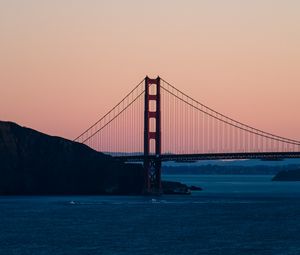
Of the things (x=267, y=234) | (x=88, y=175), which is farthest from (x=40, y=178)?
(x=267, y=234)

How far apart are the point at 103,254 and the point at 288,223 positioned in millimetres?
26717

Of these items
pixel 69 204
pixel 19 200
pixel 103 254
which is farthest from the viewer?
pixel 19 200

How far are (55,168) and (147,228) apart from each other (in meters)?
63.6

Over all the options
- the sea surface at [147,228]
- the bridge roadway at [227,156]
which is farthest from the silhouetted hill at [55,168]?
the sea surface at [147,228]

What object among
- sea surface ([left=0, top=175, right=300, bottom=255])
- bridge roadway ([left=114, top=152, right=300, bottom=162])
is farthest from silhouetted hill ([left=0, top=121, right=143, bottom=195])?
sea surface ([left=0, top=175, right=300, bottom=255])

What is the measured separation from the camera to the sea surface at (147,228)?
66688mm

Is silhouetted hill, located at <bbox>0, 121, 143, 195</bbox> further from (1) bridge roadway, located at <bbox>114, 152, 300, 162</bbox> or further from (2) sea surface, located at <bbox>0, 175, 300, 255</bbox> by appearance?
(2) sea surface, located at <bbox>0, 175, 300, 255</bbox>

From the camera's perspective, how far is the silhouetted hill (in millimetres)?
141375

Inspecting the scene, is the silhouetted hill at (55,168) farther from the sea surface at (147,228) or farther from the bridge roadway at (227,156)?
the sea surface at (147,228)

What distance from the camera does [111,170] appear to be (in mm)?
142500

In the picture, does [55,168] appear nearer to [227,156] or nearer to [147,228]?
[227,156]

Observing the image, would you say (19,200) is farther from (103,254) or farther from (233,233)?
(103,254)

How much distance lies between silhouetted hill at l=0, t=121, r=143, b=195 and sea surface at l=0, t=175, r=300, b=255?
22.5m

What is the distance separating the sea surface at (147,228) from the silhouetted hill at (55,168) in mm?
22464
